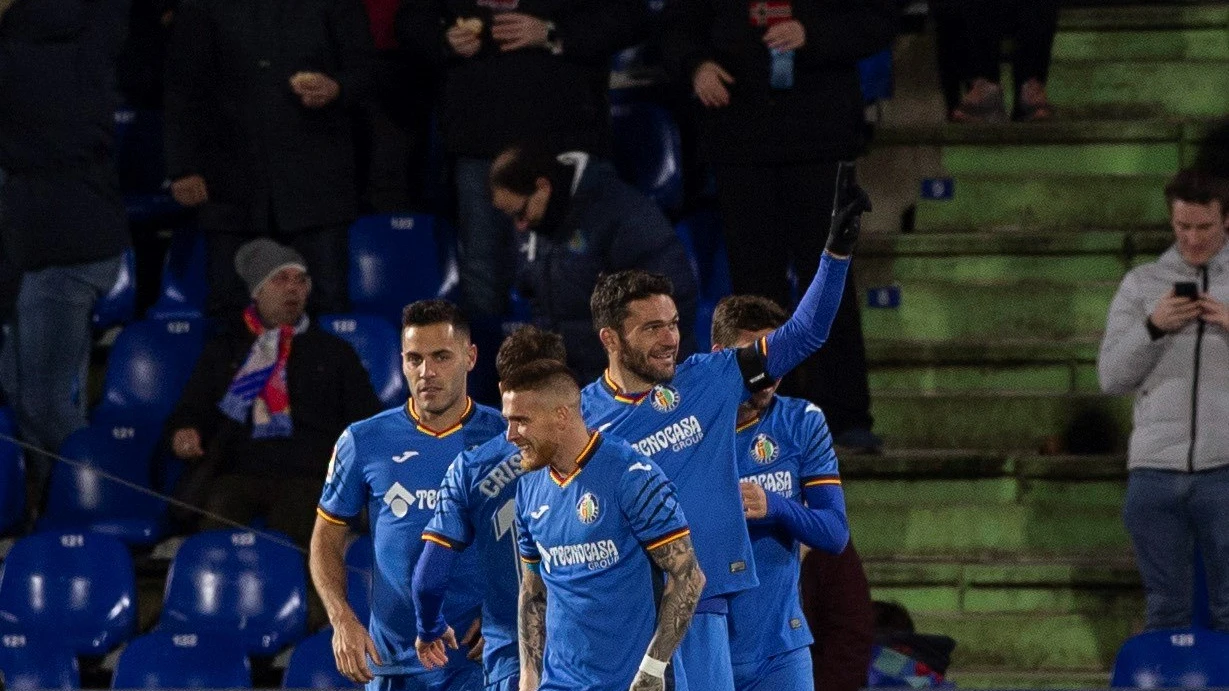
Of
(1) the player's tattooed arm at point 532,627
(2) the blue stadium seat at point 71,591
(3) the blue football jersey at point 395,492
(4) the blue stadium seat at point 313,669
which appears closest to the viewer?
(1) the player's tattooed arm at point 532,627

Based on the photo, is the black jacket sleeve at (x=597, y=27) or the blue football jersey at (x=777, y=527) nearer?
the blue football jersey at (x=777, y=527)

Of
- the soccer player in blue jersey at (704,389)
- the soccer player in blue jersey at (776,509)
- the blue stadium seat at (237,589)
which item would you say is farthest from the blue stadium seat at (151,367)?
the soccer player in blue jersey at (704,389)

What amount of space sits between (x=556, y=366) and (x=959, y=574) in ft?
11.7

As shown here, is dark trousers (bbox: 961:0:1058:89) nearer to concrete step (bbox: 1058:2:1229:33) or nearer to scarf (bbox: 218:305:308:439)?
concrete step (bbox: 1058:2:1229:33)

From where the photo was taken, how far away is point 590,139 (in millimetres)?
9312

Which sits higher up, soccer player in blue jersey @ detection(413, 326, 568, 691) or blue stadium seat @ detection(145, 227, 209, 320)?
blue stadium seat @ detection(145, 227, 209, 320)

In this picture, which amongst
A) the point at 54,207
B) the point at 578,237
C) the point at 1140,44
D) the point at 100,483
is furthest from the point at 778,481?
the point at 1140,44

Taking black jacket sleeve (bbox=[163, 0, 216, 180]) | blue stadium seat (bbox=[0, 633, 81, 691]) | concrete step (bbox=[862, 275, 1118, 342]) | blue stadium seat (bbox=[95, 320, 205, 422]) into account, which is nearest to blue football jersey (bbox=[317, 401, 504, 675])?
blue stadium seat (bbox=[0, 633, 81, 691])

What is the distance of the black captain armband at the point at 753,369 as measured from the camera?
20.6 feet

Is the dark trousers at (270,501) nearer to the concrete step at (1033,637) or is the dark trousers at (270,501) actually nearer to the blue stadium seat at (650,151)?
the blue stadium seat at (650,151)

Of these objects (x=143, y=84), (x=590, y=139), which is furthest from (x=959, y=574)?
(x=143, y=84)

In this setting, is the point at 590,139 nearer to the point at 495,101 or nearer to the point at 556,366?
the point at 495,101

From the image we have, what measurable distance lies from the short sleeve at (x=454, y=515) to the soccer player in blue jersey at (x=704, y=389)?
17.0 inches

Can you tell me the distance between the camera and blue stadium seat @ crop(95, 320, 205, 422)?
9.62 metres
